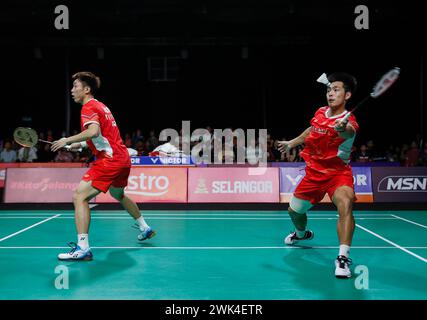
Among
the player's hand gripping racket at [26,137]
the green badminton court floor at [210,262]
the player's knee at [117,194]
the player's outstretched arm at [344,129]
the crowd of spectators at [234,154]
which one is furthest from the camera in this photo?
the crowd of spectators at [234,154]

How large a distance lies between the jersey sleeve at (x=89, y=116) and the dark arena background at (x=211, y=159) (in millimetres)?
1386

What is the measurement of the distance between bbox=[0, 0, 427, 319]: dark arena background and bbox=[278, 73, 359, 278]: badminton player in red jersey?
43cm

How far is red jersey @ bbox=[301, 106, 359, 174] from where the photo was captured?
3.98 meters

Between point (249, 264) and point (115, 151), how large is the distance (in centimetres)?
178

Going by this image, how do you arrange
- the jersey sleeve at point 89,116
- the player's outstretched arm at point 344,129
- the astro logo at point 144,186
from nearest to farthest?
1. the player's outstretched arm at point 344,129
2. the jersey sleeve at point 89,116
3. the astro logo at point 144,186

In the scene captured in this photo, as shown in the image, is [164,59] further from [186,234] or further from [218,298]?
[218,298]

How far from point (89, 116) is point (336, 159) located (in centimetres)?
242

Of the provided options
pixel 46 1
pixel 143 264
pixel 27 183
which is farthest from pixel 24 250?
pixel 46 1

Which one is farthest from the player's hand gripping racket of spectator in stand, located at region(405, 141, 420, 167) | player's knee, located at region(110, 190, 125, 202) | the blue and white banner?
spectator in stand, located at region(405, 141, 420, 167)

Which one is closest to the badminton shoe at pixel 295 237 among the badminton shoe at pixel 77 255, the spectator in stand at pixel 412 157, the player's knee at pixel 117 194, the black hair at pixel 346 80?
the black hair at pixel 346 80

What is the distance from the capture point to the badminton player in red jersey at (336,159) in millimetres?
3768

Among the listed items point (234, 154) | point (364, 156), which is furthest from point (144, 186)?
point (364, 156)

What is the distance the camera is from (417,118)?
1823 cm

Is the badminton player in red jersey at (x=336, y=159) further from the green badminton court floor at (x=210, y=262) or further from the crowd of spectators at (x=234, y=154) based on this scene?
the crowd of spectators at (x=234, y=154)
